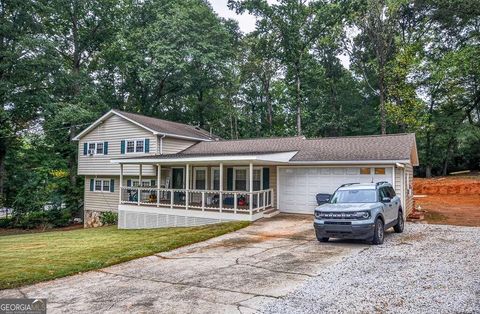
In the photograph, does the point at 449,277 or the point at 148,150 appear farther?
Answer: the point at 148,150

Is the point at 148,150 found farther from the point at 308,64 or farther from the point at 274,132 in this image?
the point at 308,64

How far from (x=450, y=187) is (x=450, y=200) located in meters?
3.61

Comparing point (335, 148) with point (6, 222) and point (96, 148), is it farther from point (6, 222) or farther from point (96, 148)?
point (6, 222)

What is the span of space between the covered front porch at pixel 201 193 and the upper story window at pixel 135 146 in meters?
1.06

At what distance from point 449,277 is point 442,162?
31.3 meters

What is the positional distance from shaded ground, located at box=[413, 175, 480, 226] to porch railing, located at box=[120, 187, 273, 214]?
7.63m

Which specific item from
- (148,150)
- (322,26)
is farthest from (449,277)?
(322,26)

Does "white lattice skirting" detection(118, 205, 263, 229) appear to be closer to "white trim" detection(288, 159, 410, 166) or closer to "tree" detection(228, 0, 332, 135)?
"white trim" detection(288, 159, 410, 166)

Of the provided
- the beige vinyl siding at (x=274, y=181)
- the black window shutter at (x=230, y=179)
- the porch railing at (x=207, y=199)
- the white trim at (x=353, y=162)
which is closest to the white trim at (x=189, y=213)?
the porch railing at (x=207, y=199)

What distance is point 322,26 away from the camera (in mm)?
31906

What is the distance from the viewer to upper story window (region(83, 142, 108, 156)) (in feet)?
75.6

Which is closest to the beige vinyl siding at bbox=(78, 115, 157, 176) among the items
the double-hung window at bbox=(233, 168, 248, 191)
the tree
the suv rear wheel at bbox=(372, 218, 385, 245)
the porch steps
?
the double-hung window at bbox=(233, 168, 248, 191)

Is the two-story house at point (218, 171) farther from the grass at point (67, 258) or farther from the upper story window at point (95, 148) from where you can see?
the grass at point (67, 258)

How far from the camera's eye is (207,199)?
17.8 meters
